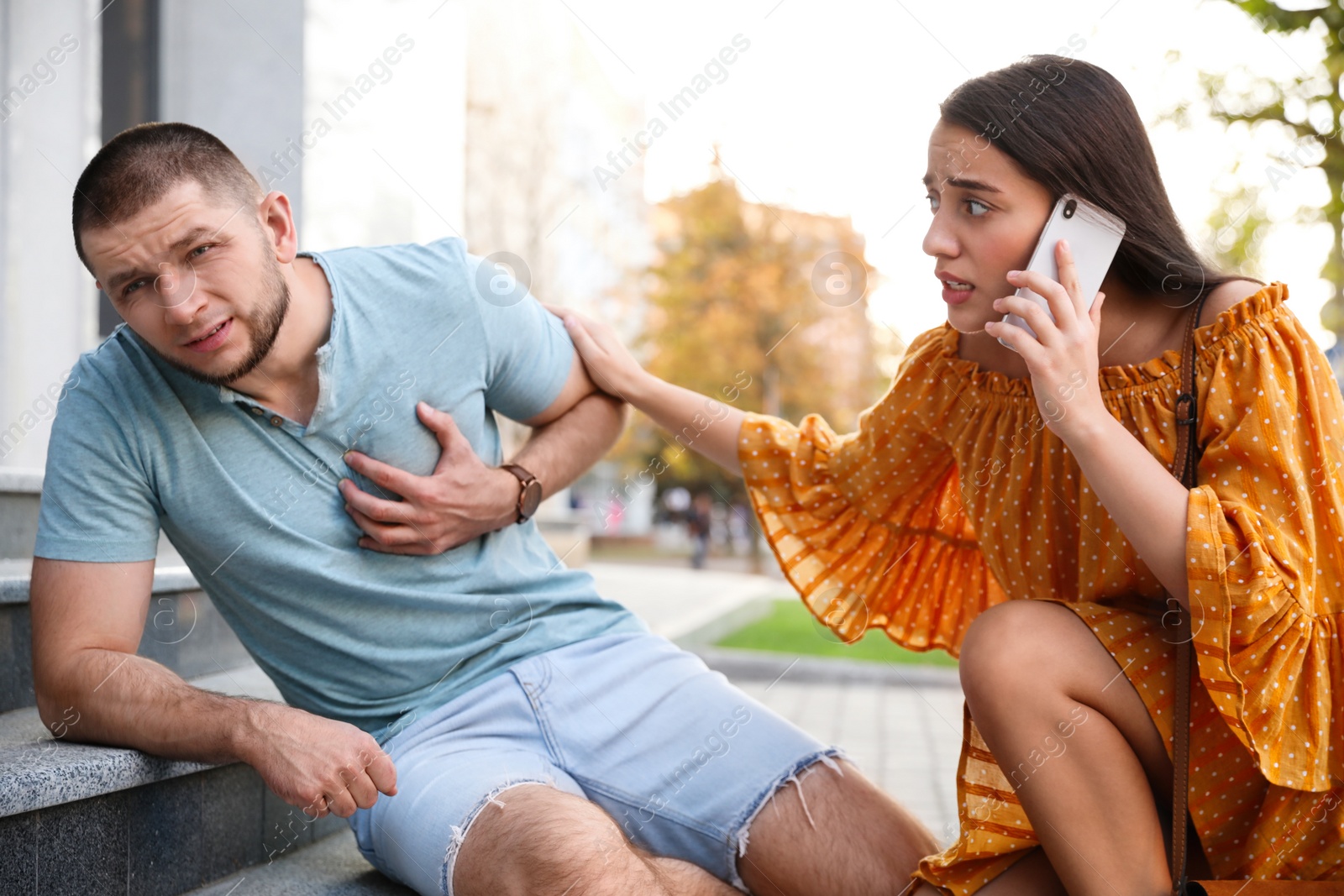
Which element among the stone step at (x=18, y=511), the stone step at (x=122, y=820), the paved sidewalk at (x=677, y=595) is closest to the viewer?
the stone step at (x=122, y=820)

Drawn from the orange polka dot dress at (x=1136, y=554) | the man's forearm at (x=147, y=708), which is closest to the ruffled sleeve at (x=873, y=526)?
the orange polka dot dress at (x=1136, y=554)

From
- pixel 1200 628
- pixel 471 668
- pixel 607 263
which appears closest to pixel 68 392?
pixel 471 668

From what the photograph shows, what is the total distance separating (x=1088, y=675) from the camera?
1.83 m

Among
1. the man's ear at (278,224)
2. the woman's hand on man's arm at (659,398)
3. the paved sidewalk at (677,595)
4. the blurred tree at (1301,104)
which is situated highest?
the blurred tree at (1301,104)

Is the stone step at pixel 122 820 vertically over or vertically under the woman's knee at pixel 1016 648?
under

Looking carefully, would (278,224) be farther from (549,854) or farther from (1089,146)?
(1089,146)

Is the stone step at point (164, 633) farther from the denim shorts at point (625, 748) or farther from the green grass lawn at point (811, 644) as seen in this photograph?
the green grass lawn at point (811, 644)

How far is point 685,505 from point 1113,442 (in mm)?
33384

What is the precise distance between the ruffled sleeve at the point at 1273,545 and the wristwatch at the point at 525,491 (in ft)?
4.59

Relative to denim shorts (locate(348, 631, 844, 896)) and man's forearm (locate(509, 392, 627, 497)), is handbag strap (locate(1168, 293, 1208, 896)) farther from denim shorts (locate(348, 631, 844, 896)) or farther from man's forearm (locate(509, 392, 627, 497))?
man's forearm (locate(509, 392, 627, 497))

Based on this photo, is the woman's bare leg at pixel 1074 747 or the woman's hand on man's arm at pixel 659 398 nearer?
the woman's bare leg at pixel 1074 747

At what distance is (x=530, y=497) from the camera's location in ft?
8.07

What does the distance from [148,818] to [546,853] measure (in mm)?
882

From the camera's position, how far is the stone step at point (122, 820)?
181 cm
